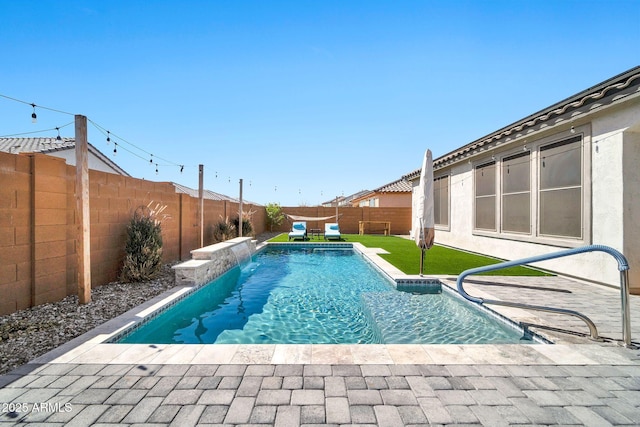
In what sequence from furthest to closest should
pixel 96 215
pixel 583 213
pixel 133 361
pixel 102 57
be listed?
pixel 102 57 → pixel 583 213 → pixel 96 215 → pixel 133 361

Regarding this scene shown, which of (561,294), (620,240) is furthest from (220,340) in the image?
(620,240)

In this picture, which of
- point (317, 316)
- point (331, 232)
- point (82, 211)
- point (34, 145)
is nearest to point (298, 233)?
point (331, 232)

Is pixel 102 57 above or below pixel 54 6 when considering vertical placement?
below

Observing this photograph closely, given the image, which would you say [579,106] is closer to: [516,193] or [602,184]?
[602,184]

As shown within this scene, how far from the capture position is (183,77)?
8461 millimetres

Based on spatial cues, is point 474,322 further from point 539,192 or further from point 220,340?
point 539,192

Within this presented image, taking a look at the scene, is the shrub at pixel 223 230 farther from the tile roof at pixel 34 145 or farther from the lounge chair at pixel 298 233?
the tile roof at pixel 34 145

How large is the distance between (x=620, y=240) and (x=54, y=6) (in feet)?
35.2

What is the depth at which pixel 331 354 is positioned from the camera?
245cm

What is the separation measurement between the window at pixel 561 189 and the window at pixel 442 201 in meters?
4.01

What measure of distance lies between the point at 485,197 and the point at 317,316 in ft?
19.9

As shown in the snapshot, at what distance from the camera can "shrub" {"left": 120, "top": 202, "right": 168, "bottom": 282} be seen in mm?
4996

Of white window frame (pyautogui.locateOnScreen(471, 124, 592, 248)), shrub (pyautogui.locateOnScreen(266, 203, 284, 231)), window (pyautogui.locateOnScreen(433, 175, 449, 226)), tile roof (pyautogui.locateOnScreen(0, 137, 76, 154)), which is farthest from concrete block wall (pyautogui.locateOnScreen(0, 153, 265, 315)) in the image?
shrub (pyautogui.locateOnScreen(266, 203, 284, 231))

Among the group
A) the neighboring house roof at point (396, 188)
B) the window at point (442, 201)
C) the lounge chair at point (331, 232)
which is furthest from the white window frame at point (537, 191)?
the neighboring house roof at point (396, 188)
